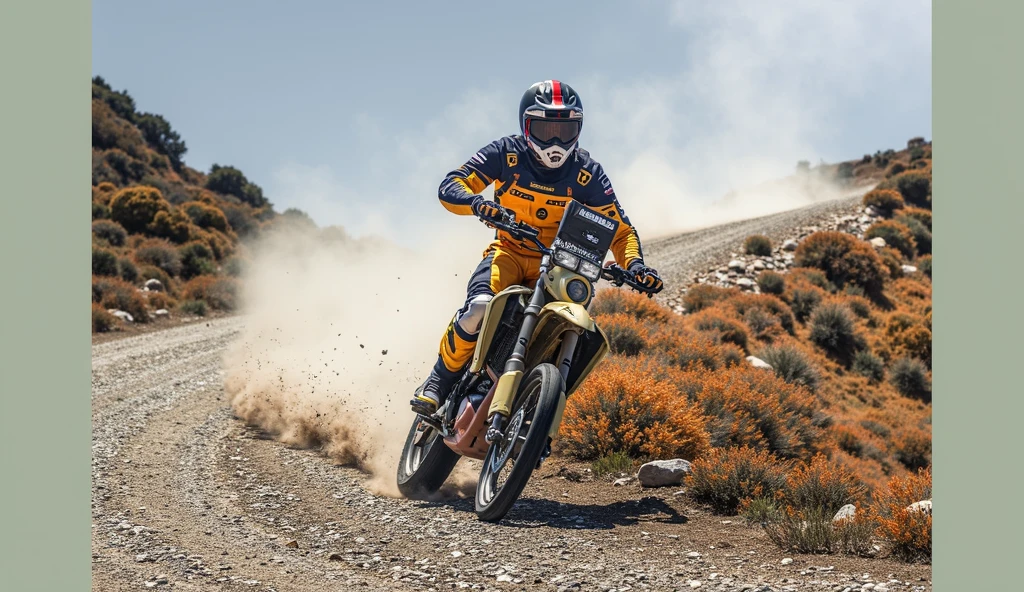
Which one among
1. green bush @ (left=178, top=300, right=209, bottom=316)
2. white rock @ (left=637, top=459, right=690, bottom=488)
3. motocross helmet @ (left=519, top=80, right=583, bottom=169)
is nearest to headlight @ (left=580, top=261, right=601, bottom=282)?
motocross helmet @ (left=519, top=80, right=583, bottom=169)

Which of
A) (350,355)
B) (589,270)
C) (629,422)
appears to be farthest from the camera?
(350,355)

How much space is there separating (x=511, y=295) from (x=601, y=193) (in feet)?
4.08

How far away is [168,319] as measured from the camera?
24.0 metres

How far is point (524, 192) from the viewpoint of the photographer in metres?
7.28

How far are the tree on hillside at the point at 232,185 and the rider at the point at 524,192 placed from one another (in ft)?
185

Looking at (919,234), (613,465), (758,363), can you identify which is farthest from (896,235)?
(613,465)

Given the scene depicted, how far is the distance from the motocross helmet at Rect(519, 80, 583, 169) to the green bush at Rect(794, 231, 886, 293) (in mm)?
25660

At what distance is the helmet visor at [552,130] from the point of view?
23.2ft

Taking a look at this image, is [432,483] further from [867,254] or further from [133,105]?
[133,105]

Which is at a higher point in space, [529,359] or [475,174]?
[475,174]

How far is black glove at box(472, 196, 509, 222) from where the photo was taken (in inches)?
265

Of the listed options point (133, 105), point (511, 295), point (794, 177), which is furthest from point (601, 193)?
point (794, 177)

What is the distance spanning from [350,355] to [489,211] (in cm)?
599

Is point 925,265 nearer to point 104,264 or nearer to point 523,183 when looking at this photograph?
point 104,264
